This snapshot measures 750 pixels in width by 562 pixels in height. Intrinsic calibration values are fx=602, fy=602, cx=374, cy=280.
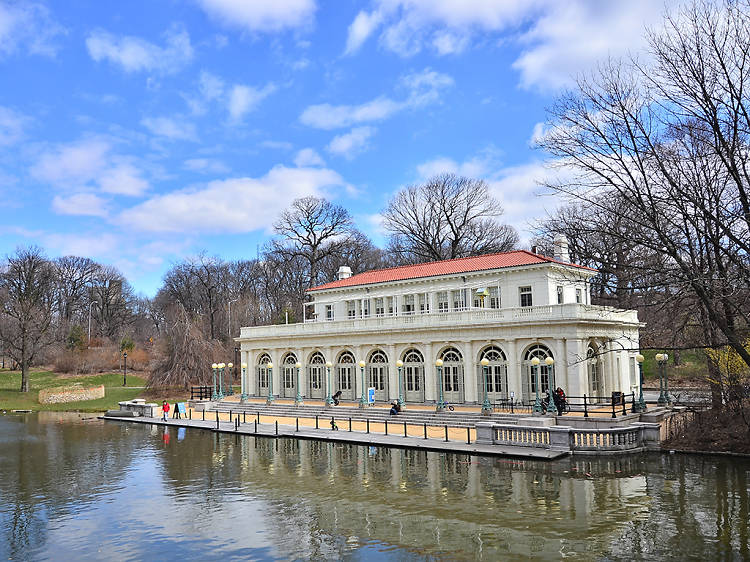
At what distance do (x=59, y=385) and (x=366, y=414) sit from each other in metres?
40.2

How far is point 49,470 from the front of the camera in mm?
23594

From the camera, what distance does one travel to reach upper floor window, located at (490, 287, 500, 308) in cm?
3800

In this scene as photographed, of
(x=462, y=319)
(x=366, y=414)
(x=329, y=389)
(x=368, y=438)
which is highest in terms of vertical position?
(x=462, y=319)

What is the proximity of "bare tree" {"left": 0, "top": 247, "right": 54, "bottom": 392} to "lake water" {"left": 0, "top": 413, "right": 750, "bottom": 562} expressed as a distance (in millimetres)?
37518

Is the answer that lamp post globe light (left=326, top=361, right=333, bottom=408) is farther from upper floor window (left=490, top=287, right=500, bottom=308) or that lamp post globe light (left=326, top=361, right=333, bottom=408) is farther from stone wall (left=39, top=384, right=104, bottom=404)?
stone wall (left=39, top=384, right=104, bottom=404)

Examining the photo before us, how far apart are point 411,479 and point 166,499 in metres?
7.86

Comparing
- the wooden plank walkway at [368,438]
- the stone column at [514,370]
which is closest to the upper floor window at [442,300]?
the stone column at [514,370]

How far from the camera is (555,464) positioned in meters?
22.0

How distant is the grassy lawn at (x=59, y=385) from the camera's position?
167ft

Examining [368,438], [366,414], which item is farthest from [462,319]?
[368,438]

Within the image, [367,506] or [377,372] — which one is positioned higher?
[377,372]

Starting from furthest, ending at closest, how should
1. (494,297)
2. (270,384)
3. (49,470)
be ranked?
(270,384), (494,297), (49,470)

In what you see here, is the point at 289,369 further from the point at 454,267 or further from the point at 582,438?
the point at 582,438

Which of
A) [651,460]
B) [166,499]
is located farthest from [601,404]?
[166,499]
